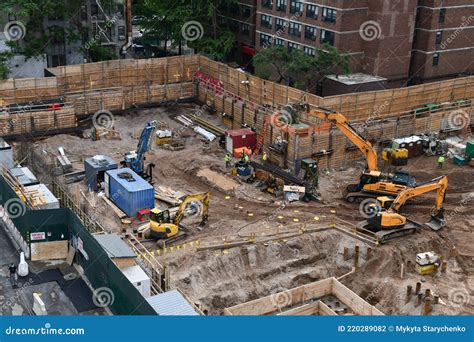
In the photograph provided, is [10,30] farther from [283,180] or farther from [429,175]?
[429,175]

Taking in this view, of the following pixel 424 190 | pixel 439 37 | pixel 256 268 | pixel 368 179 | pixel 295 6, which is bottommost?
pixel 256 268

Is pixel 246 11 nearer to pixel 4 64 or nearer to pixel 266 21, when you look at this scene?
pixel 266 21

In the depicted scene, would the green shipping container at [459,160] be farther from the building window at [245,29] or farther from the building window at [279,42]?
the building window at [245,29]

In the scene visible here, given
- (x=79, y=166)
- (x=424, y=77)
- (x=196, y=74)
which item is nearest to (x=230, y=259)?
(x=79, y=166)

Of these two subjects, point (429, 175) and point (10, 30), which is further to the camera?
point (10, 30)

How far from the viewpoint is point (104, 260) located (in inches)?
1201

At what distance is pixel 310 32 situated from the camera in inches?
2601

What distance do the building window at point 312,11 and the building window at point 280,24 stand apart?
3781 millimetres

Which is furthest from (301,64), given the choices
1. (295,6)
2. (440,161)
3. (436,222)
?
(436,222)

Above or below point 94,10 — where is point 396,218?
below

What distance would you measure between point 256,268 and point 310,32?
35.8 metres

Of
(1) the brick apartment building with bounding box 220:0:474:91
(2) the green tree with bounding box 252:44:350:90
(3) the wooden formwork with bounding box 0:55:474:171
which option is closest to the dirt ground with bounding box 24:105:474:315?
(3) the wooden formwork with bounding box 0:55:474:171

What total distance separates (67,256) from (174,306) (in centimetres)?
1040

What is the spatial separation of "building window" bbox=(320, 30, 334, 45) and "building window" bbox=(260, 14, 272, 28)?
844 centimetres
